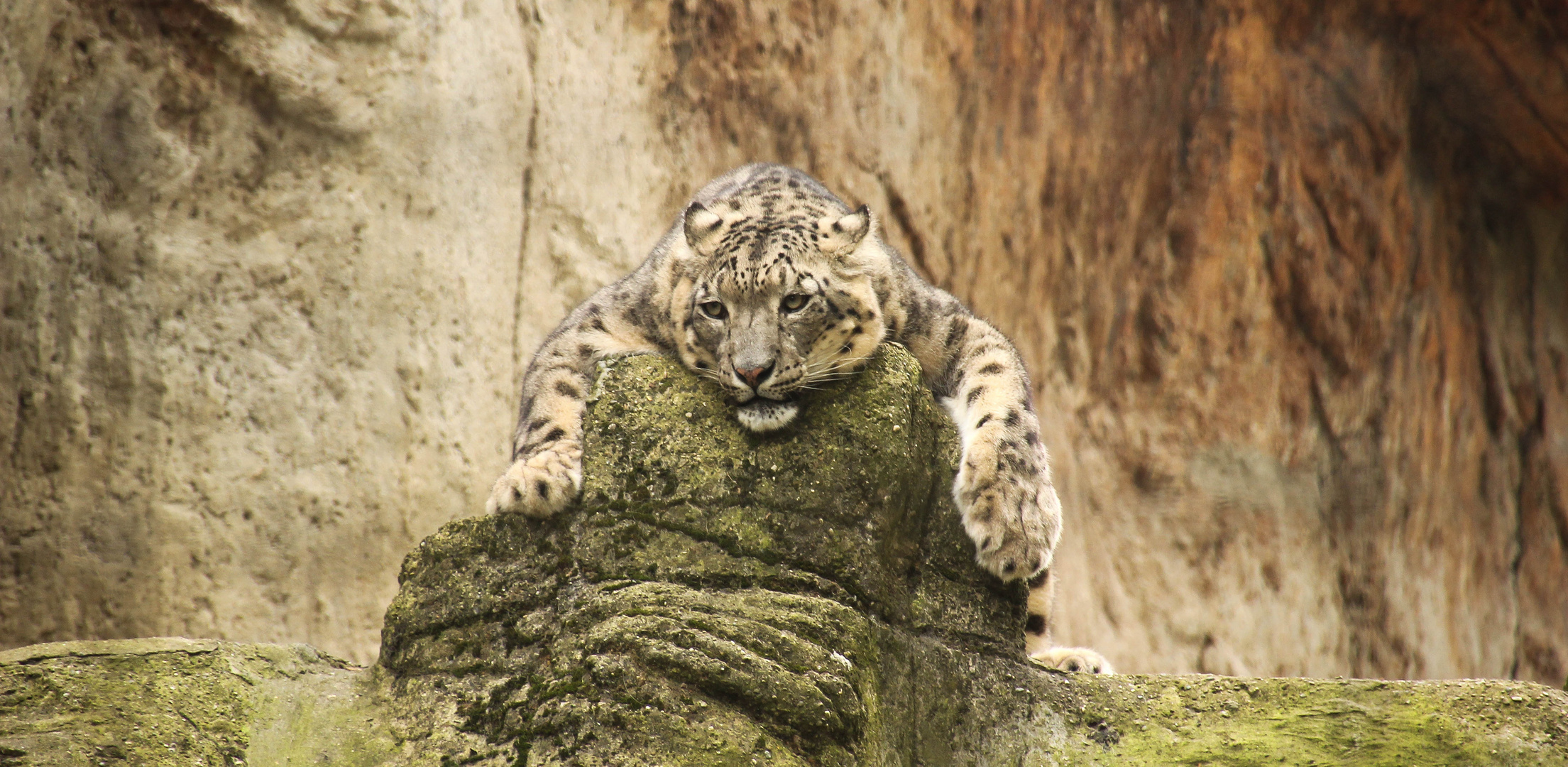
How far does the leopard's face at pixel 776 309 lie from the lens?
173 inches

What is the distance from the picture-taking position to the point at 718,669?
344 centimetres

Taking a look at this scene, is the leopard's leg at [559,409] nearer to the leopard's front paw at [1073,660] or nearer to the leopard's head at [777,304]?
the leopard's head at [777,304]

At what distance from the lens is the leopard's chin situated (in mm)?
4227

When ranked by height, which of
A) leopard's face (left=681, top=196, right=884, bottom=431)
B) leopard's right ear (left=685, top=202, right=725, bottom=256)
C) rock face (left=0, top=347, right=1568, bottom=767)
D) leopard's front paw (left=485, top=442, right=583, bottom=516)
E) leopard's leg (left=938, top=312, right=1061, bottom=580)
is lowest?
rock face (left=0, top=347, right=1568, bottom=767)

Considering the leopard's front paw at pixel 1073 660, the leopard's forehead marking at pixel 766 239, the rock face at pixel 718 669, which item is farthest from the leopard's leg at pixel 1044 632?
the leopard's forehead marking at pixel 766 239

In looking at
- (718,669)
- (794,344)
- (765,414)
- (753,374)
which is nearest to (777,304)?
(794,344)

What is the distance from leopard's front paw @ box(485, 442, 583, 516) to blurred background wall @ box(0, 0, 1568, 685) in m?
3.11

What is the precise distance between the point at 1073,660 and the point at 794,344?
5.72ft

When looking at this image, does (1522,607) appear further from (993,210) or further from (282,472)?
(282,472)

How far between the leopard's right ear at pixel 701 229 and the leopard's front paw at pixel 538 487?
1.30 metres

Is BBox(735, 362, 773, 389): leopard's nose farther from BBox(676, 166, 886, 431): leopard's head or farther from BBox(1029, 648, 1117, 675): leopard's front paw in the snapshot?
BBox(1029, 648, 1117, 675): leopard's front paw

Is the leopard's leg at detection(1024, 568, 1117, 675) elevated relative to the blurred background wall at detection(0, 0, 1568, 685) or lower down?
lower down

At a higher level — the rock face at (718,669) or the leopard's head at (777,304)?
the leopard's head at (777,304)

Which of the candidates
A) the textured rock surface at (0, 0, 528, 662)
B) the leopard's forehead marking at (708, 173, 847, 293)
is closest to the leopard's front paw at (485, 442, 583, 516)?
the leopard's forehead marking at (708, 173, 847, 293)
